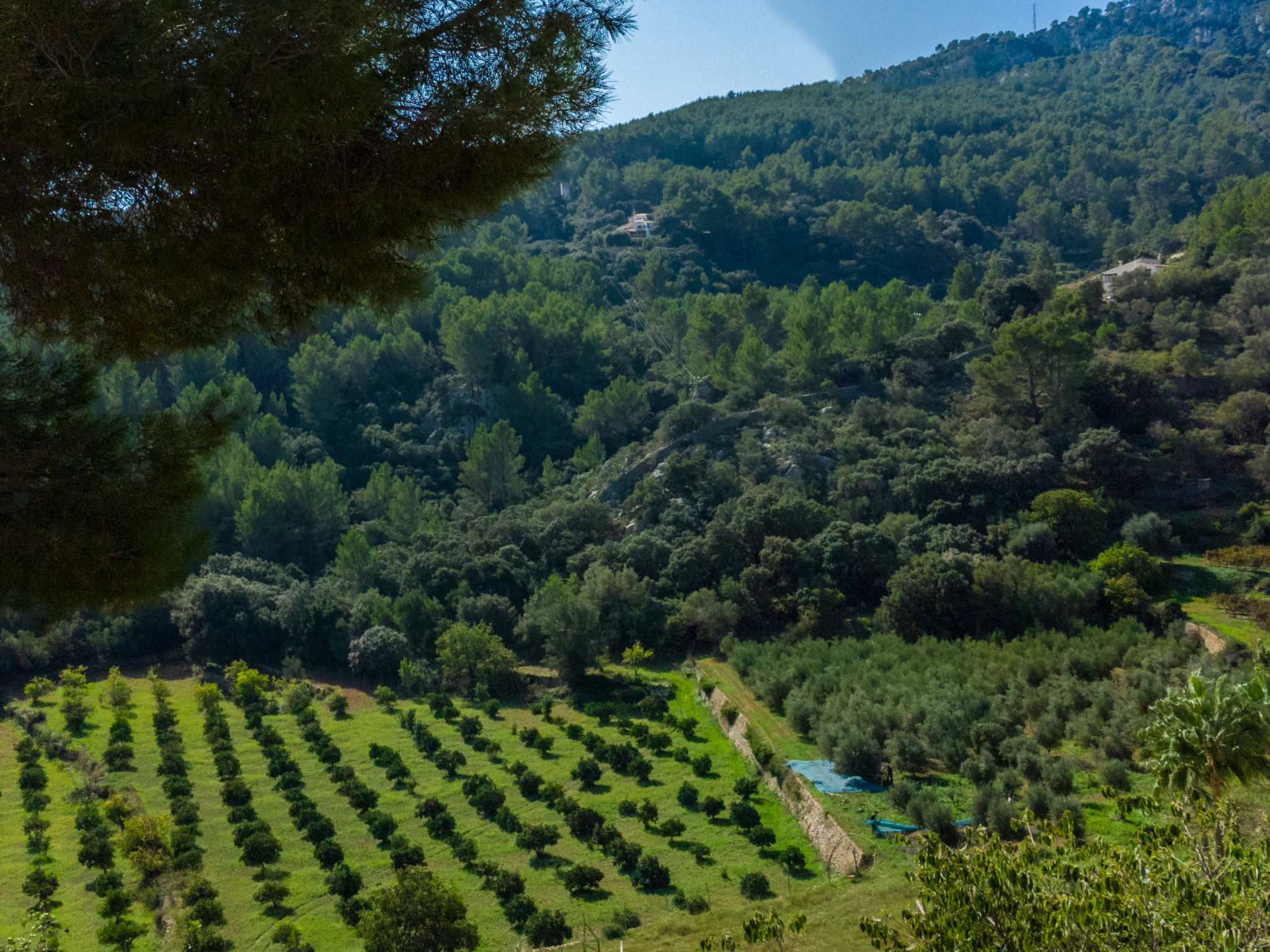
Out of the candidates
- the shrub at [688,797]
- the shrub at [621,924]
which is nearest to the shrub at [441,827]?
the shrub at [688,797]

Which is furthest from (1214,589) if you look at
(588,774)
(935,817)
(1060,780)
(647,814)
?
(588,774)

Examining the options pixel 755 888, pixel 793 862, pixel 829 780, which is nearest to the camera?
pixel 755 888

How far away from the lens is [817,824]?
51.6ft

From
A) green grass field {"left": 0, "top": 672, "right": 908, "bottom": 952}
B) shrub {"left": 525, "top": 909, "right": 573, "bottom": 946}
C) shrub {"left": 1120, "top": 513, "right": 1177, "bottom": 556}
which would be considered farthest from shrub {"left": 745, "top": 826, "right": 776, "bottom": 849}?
shrub {"left": 1120, "top": 513, "right": 1177, "bottom": 556}

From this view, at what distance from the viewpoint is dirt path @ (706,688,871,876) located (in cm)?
1418

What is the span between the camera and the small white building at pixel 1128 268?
4358 centimetres

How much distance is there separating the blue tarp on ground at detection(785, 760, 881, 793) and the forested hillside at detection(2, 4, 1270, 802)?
0.42 m

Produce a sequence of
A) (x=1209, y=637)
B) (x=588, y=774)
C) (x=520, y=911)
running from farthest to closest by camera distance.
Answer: (x=1209, y=637), (x=588, y=774), (x=520, y=911)

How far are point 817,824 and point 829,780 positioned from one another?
4.29 feet

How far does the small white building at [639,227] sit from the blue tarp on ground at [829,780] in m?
58.5

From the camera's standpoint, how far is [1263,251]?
38.5m

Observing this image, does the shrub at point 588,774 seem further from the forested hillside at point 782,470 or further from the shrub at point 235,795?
the shrub at point 235,795

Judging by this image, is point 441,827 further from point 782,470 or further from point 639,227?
point 639,227

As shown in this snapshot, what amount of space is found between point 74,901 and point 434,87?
16.5 meters
